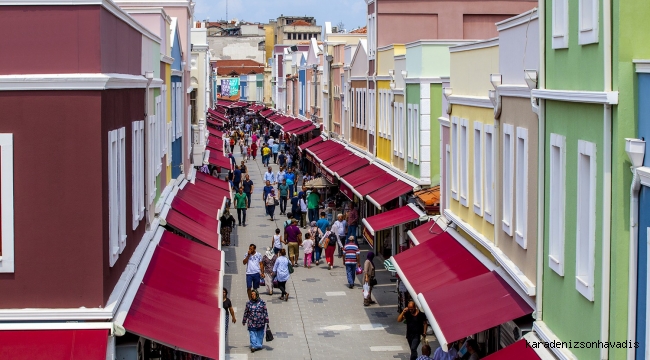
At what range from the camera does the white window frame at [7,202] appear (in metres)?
11.0

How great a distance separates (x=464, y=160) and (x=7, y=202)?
9931 millimetres

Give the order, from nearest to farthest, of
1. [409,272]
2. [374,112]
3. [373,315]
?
[409,272], [373,315], [374,112]

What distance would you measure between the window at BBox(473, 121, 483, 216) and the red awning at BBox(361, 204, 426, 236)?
578 centimetres

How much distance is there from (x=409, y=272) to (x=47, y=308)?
26.3ft

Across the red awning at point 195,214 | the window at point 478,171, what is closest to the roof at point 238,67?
the red awning at point 195,214

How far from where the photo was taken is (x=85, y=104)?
11.1 meters

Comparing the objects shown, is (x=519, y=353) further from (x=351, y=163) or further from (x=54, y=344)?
(x=351, y=163)

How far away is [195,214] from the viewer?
22.4 m

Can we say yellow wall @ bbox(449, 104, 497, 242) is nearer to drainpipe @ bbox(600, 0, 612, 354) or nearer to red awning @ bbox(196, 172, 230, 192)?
drainpipe @ bbox(600, 0, 612, 354)

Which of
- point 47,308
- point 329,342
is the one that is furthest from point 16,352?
point 329,342

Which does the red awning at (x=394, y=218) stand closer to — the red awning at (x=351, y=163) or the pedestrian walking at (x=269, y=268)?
the pedestrian walking at (x=269, y=268)

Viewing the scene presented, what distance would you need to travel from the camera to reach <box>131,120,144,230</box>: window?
15.0 m

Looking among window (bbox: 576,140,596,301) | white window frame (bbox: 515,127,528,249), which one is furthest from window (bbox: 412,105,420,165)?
window (bbox: 576,140,596,301)

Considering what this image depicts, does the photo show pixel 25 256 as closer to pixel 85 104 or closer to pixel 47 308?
pixel 47 308
